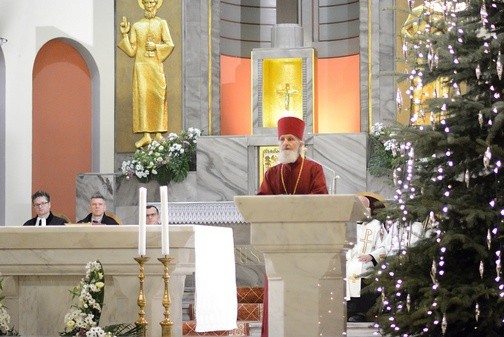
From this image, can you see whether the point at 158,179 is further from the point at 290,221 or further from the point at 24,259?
the point at 290,221

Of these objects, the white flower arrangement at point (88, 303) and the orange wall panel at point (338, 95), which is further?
the orange wall panel at point (338, 95)

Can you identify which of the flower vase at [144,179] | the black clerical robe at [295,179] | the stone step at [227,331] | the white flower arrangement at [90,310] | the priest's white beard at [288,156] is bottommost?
the stone step at [227,331]

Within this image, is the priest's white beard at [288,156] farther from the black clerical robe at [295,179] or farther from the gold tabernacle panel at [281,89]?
the gold tabernacle panel at [281,89]

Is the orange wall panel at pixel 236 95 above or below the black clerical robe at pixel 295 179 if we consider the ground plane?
above

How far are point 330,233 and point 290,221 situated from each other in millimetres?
210

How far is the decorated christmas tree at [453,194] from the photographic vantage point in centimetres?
539

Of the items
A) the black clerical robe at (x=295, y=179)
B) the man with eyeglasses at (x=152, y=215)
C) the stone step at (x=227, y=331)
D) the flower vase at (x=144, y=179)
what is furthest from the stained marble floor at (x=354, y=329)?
the flower vase at (x=144, y=179)

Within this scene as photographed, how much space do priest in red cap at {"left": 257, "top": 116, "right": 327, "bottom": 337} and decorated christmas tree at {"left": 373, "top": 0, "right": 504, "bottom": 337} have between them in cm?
85

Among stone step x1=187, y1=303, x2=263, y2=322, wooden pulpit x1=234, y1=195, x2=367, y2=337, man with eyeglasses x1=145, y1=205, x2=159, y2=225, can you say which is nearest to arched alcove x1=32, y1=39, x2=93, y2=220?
stone step x1=187, y1=303, x2=263, y2=322

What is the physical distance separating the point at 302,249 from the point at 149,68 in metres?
8.42

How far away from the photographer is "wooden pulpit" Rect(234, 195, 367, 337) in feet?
17.1

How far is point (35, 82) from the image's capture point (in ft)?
41.9

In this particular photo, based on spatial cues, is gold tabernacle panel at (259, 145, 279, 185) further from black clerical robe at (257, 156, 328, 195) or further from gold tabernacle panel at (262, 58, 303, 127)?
black clerical robe at (257, 156, 328, 195)

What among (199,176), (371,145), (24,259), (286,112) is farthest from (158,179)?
(24,259)
